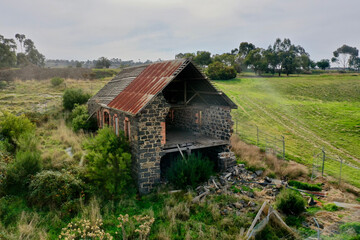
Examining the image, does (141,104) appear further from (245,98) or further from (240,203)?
(245,98)

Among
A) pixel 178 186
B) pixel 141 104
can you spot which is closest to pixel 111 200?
pixel 178 186

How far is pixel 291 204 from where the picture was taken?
34.4ft

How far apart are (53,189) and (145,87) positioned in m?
6.42

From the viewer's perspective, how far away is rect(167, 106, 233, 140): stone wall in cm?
1505

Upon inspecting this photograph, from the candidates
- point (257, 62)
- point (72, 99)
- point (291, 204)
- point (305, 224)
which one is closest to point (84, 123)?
point (72, 99)

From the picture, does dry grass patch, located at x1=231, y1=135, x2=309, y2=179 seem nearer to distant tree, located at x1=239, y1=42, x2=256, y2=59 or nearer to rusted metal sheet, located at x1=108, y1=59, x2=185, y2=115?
rusted metal sheet, located at x1=108, y1=59, x2=185, y2=115

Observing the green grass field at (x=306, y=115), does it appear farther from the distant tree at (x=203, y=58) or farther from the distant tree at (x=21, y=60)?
the distant tree at (x=21, y=60)

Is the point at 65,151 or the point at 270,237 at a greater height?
the point at 65,151

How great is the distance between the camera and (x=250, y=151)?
16422mm

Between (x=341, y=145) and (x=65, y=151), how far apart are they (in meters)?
18.8

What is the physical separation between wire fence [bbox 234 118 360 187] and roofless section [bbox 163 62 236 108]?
489cm

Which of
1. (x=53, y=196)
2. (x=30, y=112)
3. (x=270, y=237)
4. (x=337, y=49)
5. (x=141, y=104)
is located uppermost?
(x=337, y=49)

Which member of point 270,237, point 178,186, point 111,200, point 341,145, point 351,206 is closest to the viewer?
point 270,237

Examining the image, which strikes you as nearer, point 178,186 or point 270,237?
point 270,237
